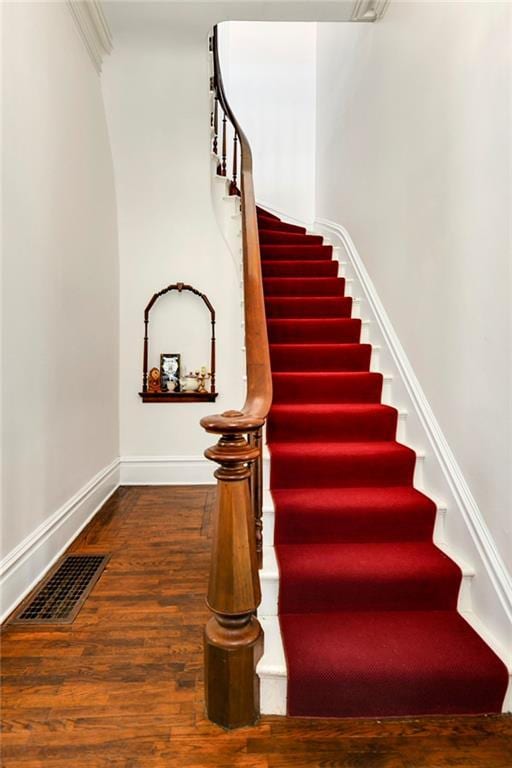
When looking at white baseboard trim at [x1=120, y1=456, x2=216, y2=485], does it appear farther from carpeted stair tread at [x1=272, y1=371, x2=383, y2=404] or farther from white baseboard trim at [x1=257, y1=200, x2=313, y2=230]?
white baseboard trim at [x1=257, y1=200, x2=313, y2=230]

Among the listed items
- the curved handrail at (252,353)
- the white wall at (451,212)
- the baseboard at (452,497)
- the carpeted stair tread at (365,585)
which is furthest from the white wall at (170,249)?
the carpeted stair tread at (365,585)

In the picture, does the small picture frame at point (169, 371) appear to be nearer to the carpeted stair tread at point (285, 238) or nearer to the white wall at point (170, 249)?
the white wall at point (170, 249)

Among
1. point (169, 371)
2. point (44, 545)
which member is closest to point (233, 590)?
point (44, 545)

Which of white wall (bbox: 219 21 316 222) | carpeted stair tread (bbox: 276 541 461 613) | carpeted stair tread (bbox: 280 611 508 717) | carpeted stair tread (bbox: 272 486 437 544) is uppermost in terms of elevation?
white wall (bbox: 219 21 316 222)

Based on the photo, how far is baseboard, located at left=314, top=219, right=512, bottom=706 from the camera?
1.50 meters

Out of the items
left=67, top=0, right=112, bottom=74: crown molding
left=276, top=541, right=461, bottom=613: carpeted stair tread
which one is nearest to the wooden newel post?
left=276, top=541, right=461, bottom=613: carpeted stair tread

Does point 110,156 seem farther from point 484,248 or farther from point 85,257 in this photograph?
point 484,248

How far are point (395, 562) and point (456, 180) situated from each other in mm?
1691

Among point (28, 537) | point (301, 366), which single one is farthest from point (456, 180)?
point (28, 537)

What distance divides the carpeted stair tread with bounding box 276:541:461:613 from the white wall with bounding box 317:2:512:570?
0.29 m

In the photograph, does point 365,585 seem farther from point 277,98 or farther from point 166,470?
point 277,98

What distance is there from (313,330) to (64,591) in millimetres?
2178

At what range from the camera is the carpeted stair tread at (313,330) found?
2955 millimetres

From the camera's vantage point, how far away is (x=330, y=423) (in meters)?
2.36
